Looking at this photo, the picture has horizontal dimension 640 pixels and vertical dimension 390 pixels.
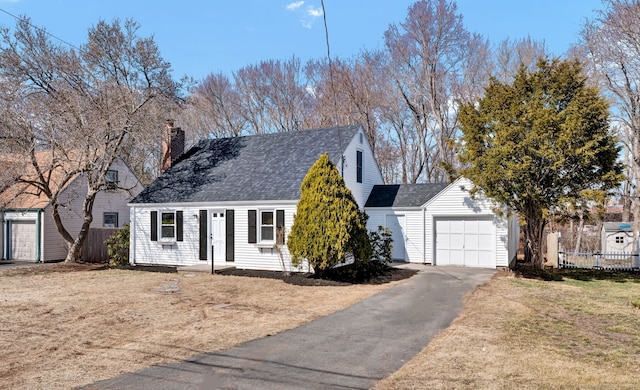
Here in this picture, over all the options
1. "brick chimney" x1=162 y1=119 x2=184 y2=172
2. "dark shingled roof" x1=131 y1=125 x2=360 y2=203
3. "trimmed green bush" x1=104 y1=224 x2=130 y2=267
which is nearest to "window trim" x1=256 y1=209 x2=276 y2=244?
"dark shingled roof" x1=131 y1=125 x2=360 y2=203

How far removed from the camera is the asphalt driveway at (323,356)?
5.98m

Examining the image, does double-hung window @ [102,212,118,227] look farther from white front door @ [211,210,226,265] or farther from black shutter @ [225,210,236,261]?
black shutter @ [225,210,236,261]

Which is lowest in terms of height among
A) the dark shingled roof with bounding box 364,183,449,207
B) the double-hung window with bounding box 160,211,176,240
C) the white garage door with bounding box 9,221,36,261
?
the white garage door with bounding box 9,221,36,261

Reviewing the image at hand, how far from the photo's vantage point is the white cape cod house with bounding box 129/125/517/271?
18.0 metres

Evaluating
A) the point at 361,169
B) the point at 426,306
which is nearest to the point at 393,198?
the point at 361,169

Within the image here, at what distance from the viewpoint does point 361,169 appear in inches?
845

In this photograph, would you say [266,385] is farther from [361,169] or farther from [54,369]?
[361,169]

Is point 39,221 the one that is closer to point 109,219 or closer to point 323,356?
point 109,219

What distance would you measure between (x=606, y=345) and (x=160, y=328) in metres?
8.03

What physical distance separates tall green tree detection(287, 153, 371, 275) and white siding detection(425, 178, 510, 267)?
17.3 feet

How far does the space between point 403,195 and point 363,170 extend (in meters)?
2.19

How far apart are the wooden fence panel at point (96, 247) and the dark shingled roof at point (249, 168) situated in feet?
11.6

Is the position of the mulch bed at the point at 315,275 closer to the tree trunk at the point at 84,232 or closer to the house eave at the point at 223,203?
the tree trunk at the point at 84,232

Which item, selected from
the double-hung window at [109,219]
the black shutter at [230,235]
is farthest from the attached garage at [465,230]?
the double-hung window at [109,219]
